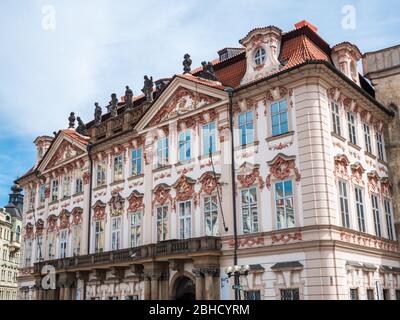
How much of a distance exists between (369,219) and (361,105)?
6314 millimetres

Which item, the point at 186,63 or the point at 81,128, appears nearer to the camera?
the point at 186,63

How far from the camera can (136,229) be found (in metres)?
31.2

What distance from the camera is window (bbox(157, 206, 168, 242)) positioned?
29.1 metres

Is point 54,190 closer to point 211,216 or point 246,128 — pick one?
point 211,216

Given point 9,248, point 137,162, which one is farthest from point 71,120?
point 9,248

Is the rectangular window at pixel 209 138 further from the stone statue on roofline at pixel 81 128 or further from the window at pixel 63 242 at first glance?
the window at pixel 63 242

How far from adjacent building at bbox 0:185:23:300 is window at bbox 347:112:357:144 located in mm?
64553

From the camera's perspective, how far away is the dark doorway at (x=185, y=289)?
89.2 ft

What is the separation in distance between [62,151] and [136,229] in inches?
470

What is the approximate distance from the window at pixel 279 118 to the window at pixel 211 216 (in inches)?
192

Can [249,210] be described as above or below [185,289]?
above
